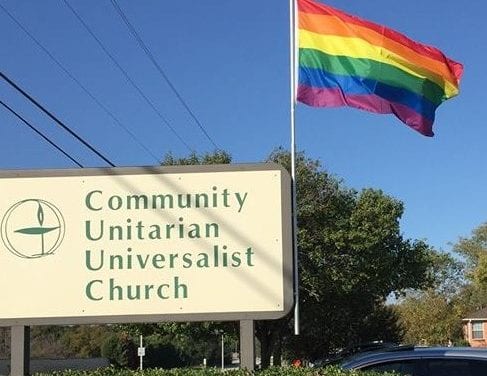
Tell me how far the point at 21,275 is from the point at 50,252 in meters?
0.33

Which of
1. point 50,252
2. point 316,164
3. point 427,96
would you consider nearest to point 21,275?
point 50,252

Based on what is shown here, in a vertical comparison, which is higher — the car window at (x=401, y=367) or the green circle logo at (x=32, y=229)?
the green circle logo at (x=32, y=229)

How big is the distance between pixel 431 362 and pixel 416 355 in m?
0.16

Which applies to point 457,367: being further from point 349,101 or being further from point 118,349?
point 118,349

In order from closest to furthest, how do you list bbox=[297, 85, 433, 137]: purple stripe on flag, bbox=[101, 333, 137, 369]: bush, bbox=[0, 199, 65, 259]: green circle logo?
bbox=[0, 199, 65, 259]: green circle logo < bbox=[297, 85, 433, 137]: purple stripe on flag < bbox=[101, 333, 137, 369]: bush

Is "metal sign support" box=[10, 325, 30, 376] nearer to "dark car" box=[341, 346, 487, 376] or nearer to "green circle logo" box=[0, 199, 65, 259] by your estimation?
"green circle logo" box=[0, 199, 65, 259]

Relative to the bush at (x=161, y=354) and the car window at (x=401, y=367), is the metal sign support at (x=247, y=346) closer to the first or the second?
the car window at (x=401, y=367)

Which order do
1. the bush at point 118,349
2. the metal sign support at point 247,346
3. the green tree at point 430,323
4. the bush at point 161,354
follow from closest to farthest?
the metal sign support at point 247,346 < the green tree at point 430,323 < the bush at point 118,349 < the bush at point 161,354

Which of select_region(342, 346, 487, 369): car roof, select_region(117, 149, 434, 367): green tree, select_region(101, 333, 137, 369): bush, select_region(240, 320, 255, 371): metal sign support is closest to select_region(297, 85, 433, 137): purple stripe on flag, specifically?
select_region(342, 346, 487, 369): car roof

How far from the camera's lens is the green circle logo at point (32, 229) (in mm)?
6766

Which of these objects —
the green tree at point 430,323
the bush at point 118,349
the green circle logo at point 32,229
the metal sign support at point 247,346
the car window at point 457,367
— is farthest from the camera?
the bush at point 118,349

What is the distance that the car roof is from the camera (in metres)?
7.82

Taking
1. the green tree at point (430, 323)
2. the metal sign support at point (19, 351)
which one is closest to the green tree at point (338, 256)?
the metal sign support at point (19, 351)

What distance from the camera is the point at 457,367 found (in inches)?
306
